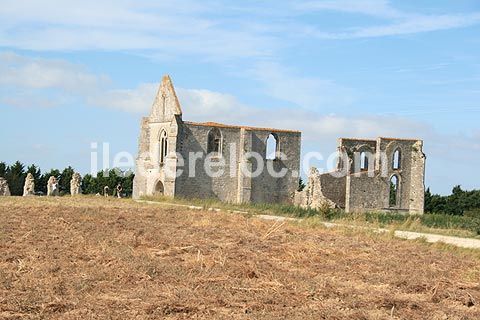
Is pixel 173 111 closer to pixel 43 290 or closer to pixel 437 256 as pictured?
pixel 437 256

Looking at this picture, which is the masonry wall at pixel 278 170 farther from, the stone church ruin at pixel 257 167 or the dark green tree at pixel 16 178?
the dark green tree at pixel 16 178

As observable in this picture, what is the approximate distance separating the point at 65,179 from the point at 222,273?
46857mm

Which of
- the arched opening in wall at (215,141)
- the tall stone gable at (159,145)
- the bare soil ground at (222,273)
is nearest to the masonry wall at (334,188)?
the arched opening in wall at (215,141)

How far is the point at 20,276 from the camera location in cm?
1184

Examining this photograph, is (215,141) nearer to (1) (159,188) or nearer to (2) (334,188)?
(1) (159,188)

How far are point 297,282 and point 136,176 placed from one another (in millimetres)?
37114

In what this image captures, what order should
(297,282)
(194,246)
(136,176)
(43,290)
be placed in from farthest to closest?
(136,176) → (194,246) → (297,282) → (43,290)

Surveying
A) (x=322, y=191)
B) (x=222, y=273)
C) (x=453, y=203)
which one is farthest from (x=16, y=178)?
(x=222, y=273)

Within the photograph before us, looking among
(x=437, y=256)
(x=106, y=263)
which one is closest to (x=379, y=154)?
(x=437, y=256)

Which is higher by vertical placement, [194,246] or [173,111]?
[173,111]

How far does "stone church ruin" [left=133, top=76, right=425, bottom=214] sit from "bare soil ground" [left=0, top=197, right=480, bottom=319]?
75.7 ft

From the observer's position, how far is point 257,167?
4656 cm

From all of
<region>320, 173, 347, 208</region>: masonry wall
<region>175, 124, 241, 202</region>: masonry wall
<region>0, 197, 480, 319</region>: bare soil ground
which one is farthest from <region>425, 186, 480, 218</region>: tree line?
<region>0, 197, 480, 319</region>: bare soil ground

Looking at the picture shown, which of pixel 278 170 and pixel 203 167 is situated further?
pixel 278 170
